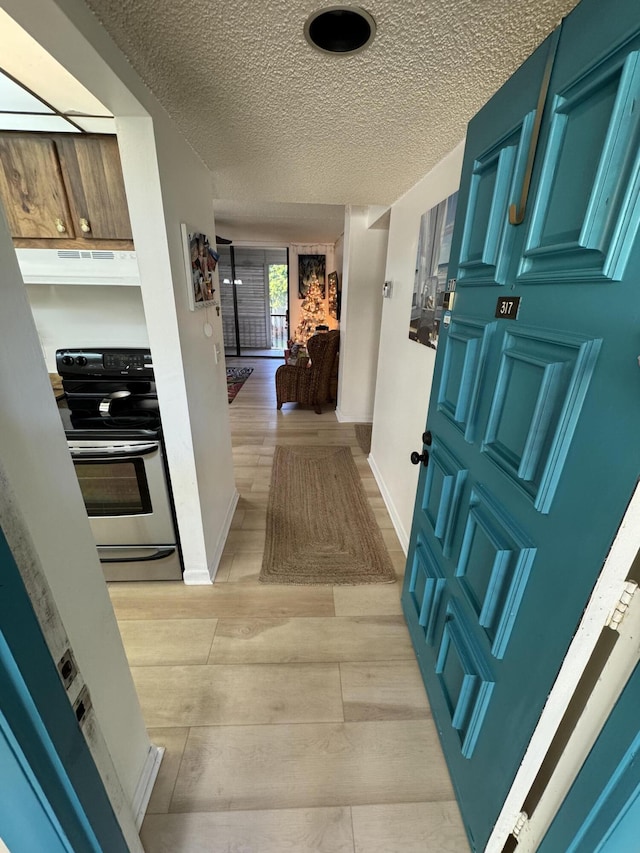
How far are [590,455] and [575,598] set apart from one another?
27 cm

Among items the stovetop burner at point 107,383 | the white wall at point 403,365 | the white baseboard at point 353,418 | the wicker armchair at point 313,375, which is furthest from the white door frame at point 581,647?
the wicker armchair at point 313,375

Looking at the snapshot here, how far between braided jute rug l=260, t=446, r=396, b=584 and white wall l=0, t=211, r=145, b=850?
1.05m

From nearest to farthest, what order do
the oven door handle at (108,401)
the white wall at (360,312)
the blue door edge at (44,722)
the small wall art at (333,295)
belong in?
1. the blue door edge at (44,722)
2. the oven door handle at (108,401)
3. the white wall at (360,312)
4. the small wall art at (333,295)

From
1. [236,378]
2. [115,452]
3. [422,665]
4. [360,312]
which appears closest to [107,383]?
[115,452]

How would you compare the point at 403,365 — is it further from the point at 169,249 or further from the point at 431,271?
the point at 169,249

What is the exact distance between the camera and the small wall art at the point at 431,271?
5.32ft

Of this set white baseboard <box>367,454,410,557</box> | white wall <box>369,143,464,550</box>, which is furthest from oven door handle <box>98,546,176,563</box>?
white wall <box>369,143,464,550</box>

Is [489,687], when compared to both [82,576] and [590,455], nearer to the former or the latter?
[590,455]

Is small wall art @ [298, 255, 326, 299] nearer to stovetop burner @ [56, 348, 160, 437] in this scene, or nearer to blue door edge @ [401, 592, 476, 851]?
stovetop burner @ [56, 348, 160, 437]

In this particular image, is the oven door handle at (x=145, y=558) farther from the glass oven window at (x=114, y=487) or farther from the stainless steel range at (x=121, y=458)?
the glass oven window at (x=114, y=487)

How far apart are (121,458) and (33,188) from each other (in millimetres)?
1246

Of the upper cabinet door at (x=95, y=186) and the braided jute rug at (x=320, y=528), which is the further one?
the braided jute rug at (x=320, y=528)

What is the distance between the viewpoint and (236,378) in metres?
6.05

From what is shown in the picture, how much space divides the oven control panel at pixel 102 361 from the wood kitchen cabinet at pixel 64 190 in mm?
514
